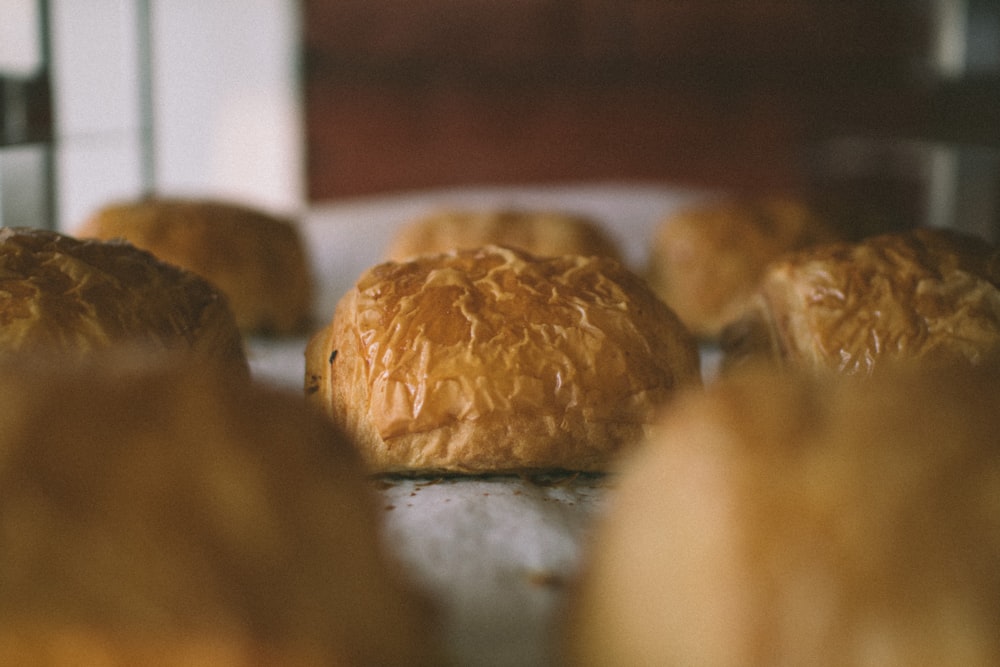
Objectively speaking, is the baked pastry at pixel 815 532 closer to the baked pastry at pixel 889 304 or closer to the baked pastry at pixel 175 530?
the baked pastry at pixel 175 530

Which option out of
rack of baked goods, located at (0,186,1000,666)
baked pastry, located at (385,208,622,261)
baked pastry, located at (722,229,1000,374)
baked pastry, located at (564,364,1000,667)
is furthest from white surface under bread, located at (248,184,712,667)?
baked pastry, located at (385,208,622,261)

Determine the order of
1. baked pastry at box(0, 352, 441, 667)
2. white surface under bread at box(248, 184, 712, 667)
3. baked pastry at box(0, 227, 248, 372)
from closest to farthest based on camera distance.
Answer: baked pastry at box(0, 352, 441, 667) < white surface under bread at box(248, 184, 712, 667) < baked pastry at box(0, 227, 248, 372)

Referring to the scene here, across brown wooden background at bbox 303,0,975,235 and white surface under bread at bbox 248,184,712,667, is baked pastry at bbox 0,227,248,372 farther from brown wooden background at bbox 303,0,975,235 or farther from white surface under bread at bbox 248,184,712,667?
brown wooden background at bbox 303,0,975,235

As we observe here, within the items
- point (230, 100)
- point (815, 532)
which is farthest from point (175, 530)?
point (230, 100)

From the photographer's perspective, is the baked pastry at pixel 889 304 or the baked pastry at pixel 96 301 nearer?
the baked pastry at pixel 96 301

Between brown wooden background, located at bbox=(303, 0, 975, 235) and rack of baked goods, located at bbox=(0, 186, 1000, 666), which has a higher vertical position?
brown wooden background, located at bbox=(303, 0, 975, 235)

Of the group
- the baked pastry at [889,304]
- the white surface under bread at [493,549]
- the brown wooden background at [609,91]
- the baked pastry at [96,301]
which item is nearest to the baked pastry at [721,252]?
the baked pastry at [889,304]
